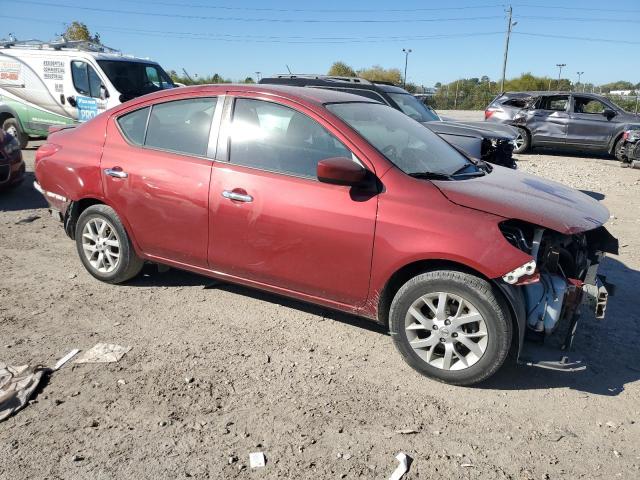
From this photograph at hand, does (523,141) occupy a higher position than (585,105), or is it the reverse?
(585,105)

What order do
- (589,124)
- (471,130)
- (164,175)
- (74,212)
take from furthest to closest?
(589,124)
(471,130)
(74,212)
(164,175)

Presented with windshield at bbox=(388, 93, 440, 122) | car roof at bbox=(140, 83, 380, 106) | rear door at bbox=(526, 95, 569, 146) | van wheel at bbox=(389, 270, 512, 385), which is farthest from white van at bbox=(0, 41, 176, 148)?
rear door at bbox=(526, 95, 569, 146)

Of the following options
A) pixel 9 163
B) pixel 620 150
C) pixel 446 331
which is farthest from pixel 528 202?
pixel 620 150

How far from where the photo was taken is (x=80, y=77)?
11.0 metres

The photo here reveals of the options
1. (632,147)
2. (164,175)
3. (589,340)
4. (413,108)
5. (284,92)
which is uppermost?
(413,108)

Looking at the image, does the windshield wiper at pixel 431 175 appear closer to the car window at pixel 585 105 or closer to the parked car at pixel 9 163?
the parked car at pixel 9 163

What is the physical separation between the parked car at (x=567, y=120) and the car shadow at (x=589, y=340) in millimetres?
10052

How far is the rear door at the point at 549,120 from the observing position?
14594 mm

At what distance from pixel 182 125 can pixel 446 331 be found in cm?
256

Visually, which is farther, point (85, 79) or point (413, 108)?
point (85, 79)

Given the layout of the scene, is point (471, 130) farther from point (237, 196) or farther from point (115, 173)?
point (115, 173)

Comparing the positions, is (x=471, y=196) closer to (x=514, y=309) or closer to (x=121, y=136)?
(x=514, y=309)

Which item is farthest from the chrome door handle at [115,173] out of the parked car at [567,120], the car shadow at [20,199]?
the parked car at [567,120]

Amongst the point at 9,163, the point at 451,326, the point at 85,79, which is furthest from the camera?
the point at 85,79
